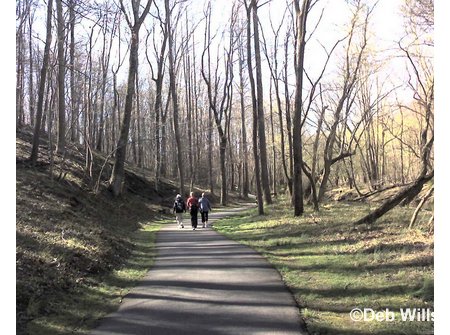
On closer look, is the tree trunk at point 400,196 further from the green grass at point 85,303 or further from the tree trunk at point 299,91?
the green grass at point 85,303

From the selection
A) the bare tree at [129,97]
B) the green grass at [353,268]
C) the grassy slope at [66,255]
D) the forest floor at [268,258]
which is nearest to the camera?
the green grass at [353,268]

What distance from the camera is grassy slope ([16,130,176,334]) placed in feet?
20.6

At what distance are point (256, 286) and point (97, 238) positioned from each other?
5716 millimetres

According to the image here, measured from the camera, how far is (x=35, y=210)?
12.4 meters

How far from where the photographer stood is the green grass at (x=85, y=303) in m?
5.80

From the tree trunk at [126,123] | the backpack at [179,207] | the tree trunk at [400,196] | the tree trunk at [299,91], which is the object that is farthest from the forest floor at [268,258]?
the tree trunk at [126,123]

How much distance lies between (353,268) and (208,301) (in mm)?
3331

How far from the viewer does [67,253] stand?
8.91 meters

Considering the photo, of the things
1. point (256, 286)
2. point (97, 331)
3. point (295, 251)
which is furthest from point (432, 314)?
point (295, 251)

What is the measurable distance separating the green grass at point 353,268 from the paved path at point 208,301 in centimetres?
41

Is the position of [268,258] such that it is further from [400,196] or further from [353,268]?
[400,196]

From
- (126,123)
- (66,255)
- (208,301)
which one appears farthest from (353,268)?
(126,123)

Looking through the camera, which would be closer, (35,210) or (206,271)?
(206,271)
